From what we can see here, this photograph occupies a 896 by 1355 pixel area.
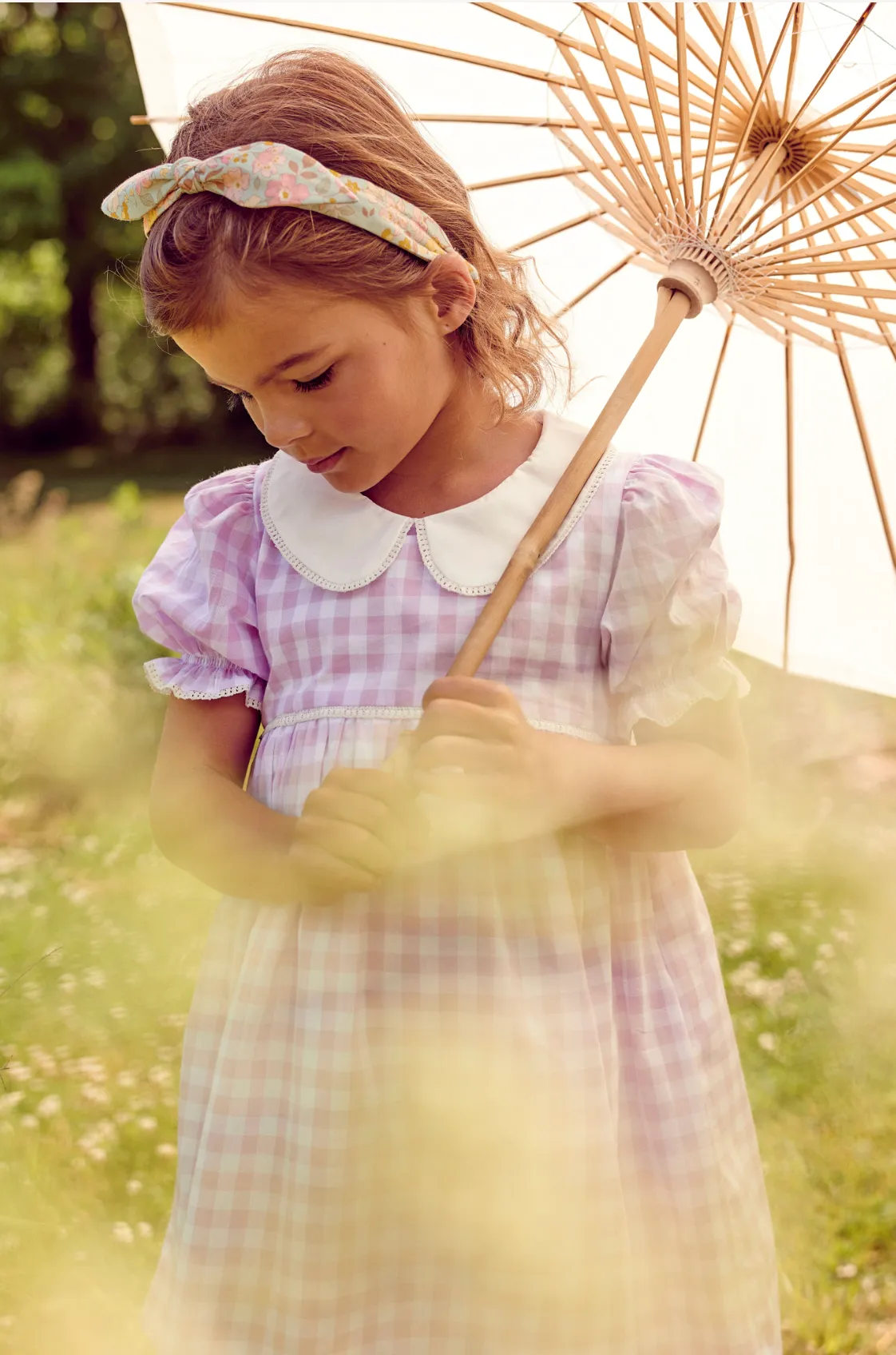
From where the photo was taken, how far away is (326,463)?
4.79 feet

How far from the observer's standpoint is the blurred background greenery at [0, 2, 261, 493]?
46.0 ft

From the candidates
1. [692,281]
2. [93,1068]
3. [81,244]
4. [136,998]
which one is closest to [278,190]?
[692,281]

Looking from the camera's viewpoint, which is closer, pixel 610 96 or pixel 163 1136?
pixel 610 96

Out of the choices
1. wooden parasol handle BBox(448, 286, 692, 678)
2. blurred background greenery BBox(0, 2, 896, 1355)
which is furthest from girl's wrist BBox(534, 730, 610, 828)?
blurred background greenery BBox(0, 2, 896, 1355)

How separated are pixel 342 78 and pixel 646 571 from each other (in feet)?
2.18

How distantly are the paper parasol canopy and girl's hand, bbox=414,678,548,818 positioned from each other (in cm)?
48

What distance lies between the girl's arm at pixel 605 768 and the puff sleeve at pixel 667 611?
42mm

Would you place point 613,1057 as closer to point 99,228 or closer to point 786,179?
point 786,179

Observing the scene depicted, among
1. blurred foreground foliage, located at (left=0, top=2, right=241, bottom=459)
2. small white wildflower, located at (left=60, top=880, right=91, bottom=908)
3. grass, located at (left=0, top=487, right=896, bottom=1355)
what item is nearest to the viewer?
grass, located at (left=0, top=487, right=896, bottom=1355)

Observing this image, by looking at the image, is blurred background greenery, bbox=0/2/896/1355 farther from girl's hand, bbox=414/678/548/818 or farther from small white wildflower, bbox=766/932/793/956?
girl's hand, bbox=414/678/548/818

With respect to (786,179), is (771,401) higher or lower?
lower

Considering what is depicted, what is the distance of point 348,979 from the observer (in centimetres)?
142

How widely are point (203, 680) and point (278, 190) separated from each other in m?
0.56

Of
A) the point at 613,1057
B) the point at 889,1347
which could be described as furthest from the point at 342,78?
the point at 889,1347
